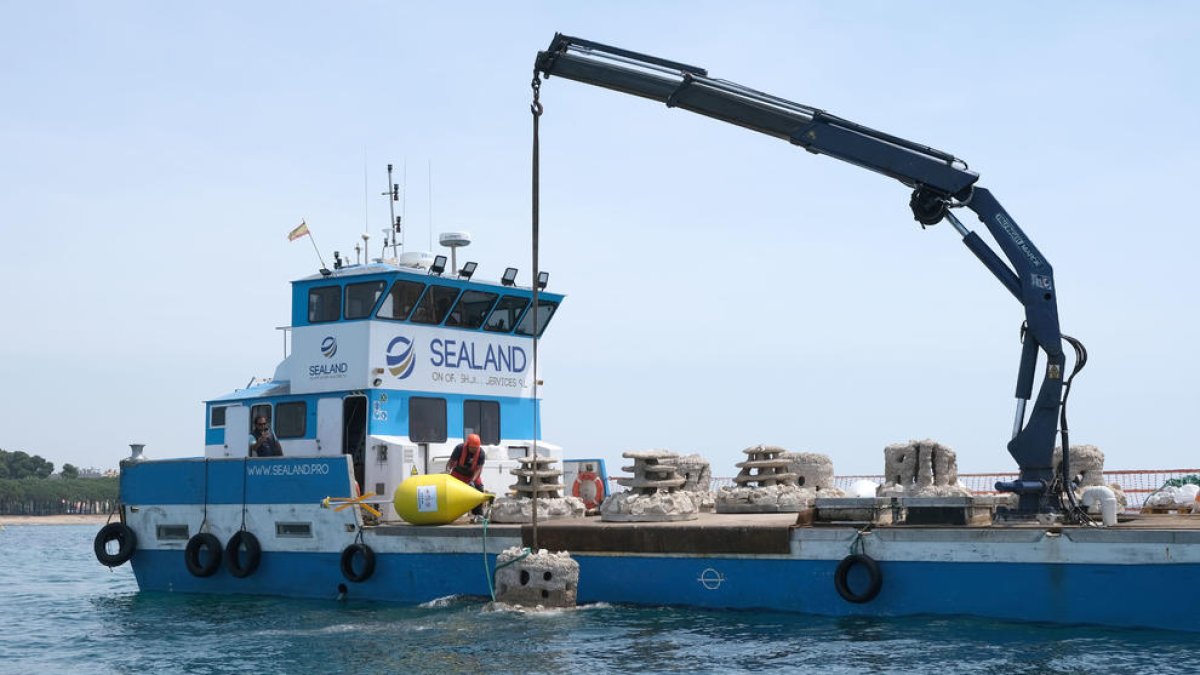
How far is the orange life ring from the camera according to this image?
2036 centimetres

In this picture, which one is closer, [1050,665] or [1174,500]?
[1050,665]

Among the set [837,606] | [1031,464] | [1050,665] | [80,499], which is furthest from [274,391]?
[80,499]

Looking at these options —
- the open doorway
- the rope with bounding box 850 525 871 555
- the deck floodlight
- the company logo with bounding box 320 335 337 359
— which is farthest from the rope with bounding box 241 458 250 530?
the rope with bounding box 850 525 871 555

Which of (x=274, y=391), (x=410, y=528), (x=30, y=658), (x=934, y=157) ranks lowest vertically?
(x=30, y=658)

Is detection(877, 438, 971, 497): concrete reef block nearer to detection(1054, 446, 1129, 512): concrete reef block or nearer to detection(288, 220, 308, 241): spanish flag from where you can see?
detection(1054, 446, 1129, 512): concrete reef block

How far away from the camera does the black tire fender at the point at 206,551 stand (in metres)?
18.7

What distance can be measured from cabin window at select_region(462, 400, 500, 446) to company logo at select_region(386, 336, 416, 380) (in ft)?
4.05

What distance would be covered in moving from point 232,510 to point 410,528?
354 cm

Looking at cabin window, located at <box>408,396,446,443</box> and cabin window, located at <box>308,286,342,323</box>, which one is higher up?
cabin window, located at <box>308,286,342,323</box>

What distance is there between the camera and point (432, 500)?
16.8 meters

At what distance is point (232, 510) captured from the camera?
18734 millimetres

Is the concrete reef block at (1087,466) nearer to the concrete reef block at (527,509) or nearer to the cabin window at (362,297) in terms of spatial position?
the concrete reef block at (527,509)

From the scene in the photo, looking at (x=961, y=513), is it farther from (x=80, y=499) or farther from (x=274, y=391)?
(x=80, y=499)

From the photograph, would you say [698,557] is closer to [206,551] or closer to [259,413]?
[206,551]
